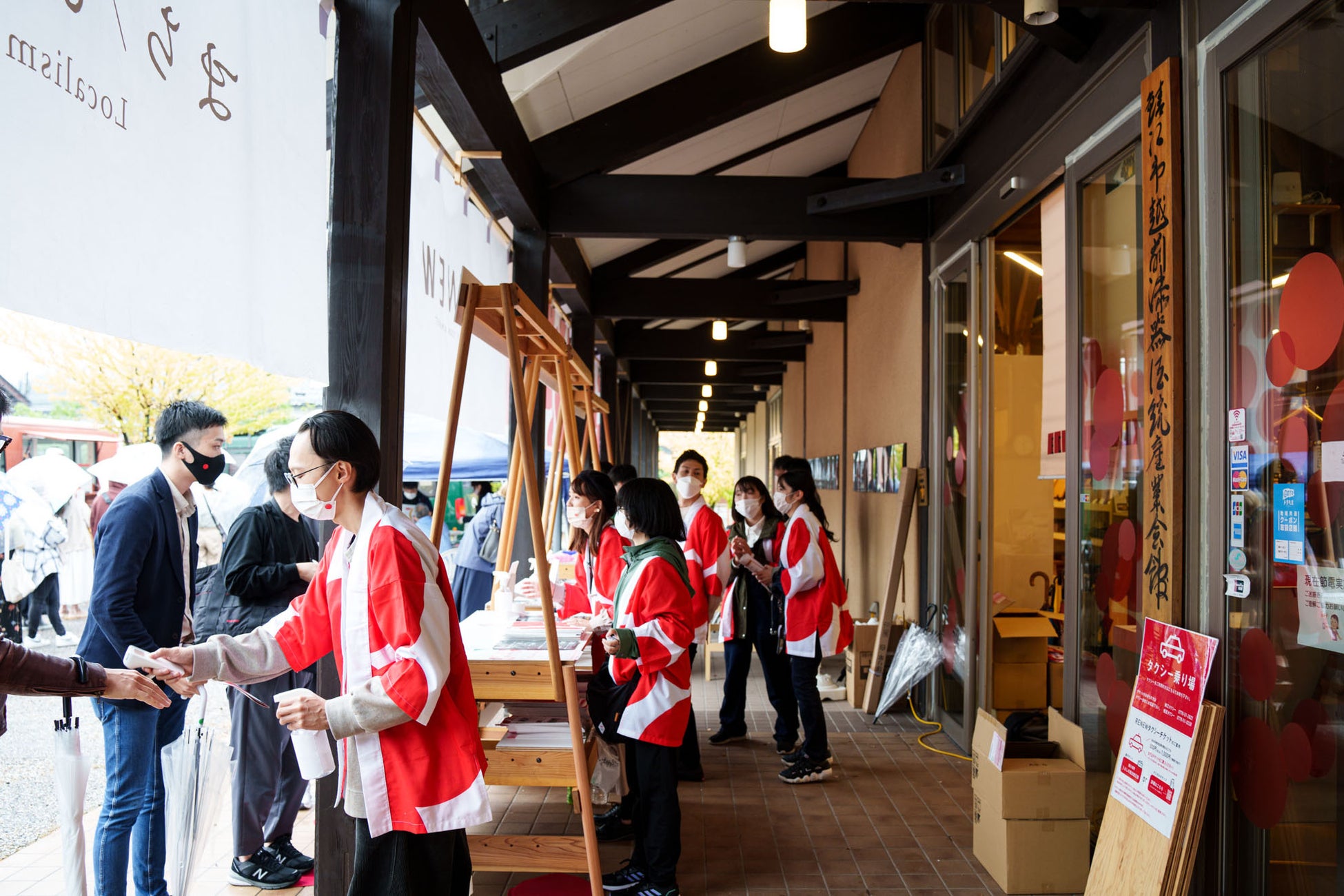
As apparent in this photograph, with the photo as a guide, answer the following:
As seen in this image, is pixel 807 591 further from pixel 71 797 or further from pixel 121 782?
pixel 71 797

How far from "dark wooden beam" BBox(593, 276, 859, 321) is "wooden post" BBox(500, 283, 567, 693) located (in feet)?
18.7

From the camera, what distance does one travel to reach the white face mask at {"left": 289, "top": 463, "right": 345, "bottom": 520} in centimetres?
207

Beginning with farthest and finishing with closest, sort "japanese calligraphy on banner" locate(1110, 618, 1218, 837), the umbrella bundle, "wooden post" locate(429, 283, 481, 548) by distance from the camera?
"wooden post" locate(429, 283, 481, 548), "japanese calligraphy on banner" locate(1110, 618, 1218, 837), the umbrella bundle

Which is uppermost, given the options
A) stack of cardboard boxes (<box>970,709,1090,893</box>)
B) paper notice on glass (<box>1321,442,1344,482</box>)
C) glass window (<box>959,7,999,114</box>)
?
glass window (<box>959,7,999,114</box>)

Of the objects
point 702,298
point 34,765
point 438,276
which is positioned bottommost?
Answer: point 34,765

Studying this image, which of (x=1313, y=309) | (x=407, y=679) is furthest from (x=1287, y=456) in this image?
(x=407, y=679)

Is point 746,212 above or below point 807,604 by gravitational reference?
above

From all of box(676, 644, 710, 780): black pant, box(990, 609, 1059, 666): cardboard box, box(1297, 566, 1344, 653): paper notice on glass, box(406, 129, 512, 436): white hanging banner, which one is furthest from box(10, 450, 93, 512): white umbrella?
box(1297, 566, 1344, 653): paper notice on glass

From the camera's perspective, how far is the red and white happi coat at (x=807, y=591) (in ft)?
15.1

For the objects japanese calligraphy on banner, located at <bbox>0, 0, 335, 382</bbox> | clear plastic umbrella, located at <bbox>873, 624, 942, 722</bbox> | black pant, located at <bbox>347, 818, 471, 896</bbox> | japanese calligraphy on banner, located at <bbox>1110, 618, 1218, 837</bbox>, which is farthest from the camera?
clear plastic umbrella, located at <bbox>873, 624, 942, 722</bbox>

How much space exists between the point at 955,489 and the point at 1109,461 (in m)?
2.02

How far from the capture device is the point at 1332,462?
2049mm

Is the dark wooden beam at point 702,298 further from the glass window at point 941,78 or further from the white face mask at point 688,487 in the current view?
the white face mask at point 688,487

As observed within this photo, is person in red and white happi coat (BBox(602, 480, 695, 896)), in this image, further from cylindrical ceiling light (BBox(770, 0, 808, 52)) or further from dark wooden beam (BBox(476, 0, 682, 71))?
dark wooden beam (BBox(476, 0, 682, 71))
